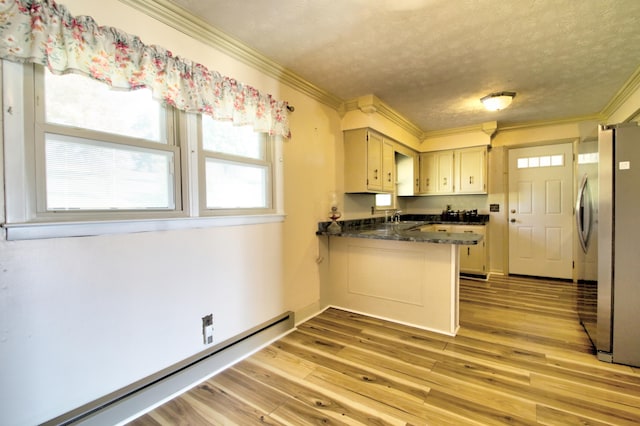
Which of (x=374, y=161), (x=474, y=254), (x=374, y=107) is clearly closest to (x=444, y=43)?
(x=374, y=107)

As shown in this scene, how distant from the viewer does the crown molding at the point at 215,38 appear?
5.69ft

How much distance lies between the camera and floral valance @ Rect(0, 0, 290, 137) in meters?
1.26

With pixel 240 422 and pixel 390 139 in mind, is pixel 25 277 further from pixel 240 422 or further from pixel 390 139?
pixel 390 139

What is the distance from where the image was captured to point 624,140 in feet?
6.73

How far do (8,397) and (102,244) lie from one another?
2.39ft

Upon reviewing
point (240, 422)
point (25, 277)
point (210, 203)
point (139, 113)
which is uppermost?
point (139, 113)

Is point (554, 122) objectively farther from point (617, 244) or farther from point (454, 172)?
point (617, 244)

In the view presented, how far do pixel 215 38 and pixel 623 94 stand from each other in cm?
418

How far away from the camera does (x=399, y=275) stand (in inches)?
113

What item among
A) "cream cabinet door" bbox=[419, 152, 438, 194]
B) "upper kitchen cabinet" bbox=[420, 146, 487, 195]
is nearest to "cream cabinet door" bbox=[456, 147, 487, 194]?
"upper kitchen cabinet" bbox=[420, 146, 487, 195]

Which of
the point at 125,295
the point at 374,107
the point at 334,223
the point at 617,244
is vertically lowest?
the point at 125,295

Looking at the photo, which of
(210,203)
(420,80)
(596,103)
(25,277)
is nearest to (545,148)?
(596,103)

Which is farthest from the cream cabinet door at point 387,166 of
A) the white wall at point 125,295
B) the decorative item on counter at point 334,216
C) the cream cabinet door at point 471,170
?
the cream cabinet door at point 471,170

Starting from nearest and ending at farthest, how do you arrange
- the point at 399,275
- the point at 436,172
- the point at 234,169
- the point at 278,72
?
the point at 234,169 < the point at 278,72 < the point at 399,275 < the point at 436,172
